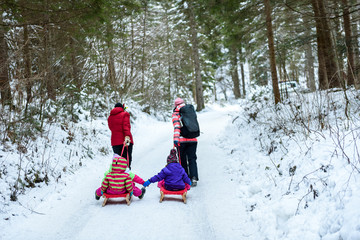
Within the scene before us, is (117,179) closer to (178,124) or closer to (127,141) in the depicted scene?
(127,141)

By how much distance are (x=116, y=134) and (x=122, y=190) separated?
1.79m

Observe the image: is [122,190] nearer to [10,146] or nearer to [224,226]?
[224,226]

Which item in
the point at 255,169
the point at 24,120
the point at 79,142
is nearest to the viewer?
the point at 255,169

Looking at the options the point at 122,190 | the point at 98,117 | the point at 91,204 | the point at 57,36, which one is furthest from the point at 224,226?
the point at 98,117

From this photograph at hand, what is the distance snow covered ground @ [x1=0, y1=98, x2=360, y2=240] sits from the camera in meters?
2.86

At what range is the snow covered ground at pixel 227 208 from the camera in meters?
2.86

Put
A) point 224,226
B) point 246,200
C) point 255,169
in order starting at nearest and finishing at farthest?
point 224,226, point 246,200, point 255,169

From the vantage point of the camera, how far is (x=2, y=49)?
6832 mm

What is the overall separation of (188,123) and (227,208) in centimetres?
211

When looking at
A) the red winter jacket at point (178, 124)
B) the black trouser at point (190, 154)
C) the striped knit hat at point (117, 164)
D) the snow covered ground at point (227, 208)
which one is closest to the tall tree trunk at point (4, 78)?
the snow covered ground at point (227, 208)

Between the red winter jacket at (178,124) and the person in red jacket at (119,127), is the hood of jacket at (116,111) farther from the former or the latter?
the red winter jacket at (178,124)

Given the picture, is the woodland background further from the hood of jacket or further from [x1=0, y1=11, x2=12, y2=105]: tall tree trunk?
the hood of jacket

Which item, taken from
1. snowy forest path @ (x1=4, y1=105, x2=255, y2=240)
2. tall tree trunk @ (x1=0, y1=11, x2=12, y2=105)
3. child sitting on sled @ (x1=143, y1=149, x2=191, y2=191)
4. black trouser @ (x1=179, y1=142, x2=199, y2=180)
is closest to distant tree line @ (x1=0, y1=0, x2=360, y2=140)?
tall tree trunk @ (x1=0, y1=11, x2=12, y2=105)

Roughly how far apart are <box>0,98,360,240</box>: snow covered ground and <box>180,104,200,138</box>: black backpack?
4.15ft
